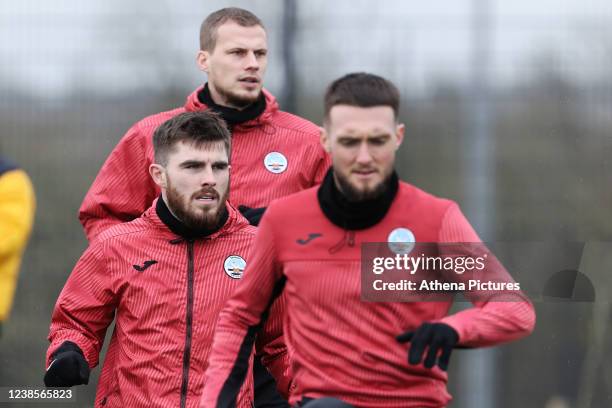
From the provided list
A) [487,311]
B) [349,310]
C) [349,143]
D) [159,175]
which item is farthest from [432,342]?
[159,175]

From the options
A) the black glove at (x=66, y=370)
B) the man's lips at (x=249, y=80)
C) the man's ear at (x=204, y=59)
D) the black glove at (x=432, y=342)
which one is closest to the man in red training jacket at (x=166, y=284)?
the black glove at (x=66, y=370)

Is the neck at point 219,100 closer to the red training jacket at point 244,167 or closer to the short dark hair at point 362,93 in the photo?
the red training jacket at point 244,167

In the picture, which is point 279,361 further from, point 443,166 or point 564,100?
point 564,100

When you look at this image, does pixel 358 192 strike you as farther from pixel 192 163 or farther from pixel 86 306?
pixel 86 306

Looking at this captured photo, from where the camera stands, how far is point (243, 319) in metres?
4.21

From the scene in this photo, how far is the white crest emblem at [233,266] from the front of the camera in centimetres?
500

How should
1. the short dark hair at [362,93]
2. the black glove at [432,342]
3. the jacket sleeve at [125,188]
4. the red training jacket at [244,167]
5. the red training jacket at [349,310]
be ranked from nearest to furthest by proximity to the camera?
the black glove at [432,342]
the red training jacket at [349,310]
the short dark hair at [362,93]
the red training jacket at [244,167]
the jacket sleeve at [125,188]

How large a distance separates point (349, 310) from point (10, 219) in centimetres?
117

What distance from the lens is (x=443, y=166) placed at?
7656mm

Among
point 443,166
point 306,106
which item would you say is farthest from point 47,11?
point 443,166

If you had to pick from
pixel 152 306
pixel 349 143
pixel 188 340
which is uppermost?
pixel 349 143

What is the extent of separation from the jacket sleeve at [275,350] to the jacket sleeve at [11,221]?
1087mm

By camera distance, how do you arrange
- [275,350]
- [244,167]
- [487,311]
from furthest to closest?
1. [244,167]
2. [275,350]
3. [487,311]

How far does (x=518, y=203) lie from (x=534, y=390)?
1.04 m
